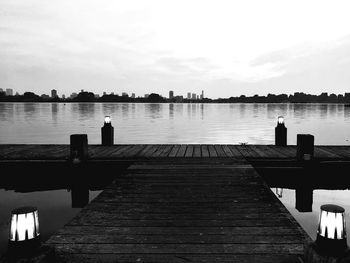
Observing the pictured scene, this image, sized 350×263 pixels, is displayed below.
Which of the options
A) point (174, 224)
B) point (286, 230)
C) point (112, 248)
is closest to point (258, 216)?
point (286, 230)

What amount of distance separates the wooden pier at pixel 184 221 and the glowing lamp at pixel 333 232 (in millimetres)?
858

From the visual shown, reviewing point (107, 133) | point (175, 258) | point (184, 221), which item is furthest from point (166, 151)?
point (175, 258)

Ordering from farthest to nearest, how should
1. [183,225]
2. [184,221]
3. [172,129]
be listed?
[172,129], [184,221], [183,225]

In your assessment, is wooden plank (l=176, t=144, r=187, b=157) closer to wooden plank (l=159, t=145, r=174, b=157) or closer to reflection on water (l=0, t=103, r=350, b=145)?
wooden plank (l=159, t=145, r=174, b=157)

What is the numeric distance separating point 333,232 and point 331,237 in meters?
0.06

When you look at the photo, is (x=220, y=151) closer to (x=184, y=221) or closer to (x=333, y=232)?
(x=184, y=221)

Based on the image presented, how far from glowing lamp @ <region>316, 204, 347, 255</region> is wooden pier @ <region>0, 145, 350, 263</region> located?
0.86 meters

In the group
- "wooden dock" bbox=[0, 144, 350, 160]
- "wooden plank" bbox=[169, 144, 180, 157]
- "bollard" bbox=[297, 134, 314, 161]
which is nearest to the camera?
"bollard" bbox=[297, 134, 314, 161]

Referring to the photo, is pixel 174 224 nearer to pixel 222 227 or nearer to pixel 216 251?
pixel 222 227

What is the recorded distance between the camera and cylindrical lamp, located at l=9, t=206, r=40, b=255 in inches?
128

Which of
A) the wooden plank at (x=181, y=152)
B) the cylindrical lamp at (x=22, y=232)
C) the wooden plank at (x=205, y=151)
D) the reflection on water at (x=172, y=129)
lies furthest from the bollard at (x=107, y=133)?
the reflection on water at (x=172, y=129)

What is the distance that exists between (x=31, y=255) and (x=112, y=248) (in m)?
1.21

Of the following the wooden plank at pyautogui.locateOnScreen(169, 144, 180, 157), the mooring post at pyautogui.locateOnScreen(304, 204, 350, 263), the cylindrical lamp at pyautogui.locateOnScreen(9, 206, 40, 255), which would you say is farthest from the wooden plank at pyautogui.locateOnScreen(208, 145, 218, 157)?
the cylindrical lamp at pyautogui.locateOnScreen(9, 206, 40, 255)

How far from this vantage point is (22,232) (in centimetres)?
326
